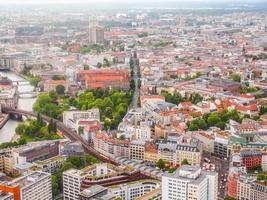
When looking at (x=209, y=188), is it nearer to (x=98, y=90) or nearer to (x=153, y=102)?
(x=153, y=102)

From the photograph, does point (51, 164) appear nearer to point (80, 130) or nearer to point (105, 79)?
point (80, 130)

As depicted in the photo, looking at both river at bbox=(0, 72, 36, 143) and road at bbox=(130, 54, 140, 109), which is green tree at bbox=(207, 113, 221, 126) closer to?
road at bbox=(130, 54, 140, 109)

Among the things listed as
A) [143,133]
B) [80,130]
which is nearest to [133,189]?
[143,133]

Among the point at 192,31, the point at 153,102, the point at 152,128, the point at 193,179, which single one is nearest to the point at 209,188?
the point at 193,179

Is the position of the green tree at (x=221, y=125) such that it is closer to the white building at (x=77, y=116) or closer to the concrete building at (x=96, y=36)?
the white building at (x=77, y=116)

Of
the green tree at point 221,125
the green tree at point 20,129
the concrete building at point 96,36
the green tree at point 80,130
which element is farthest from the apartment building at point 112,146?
the concrete building at point 96,36

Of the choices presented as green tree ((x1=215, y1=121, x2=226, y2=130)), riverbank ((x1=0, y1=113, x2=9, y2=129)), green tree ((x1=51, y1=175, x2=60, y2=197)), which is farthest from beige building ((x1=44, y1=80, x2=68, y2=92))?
green tree ((x1=51, y1=175, x2=60, y2=197))
